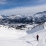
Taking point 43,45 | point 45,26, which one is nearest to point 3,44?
point 43,45

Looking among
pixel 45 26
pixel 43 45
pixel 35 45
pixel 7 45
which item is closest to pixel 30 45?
pixel 35 45

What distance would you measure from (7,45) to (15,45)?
1.00 meters

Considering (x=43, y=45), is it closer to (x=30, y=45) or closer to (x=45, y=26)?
(x=30, y=45)

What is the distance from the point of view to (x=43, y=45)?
1532cm

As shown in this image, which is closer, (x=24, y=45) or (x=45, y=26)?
(x=24, y=45)

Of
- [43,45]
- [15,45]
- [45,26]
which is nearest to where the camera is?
[43,45]

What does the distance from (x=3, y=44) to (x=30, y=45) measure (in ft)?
11.4

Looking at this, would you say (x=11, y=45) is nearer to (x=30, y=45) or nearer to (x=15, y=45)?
(x=15, y=45)

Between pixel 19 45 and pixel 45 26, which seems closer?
pixel 19 45

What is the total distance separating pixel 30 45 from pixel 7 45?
2910 millimetres

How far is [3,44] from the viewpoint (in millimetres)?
16688

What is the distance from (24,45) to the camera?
1647 cm

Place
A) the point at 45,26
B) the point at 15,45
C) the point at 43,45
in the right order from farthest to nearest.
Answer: the point at 45,26 → the point at 15,45 → the point at 43,45

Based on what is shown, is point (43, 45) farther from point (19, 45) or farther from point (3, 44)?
point (3, 44)
